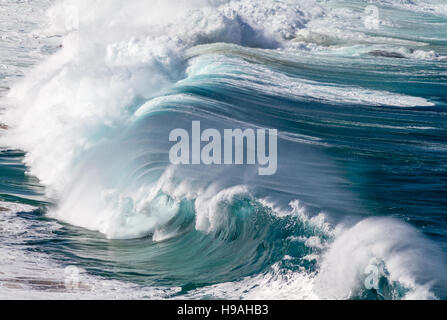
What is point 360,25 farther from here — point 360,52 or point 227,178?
point 227,178

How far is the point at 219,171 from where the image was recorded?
10.6 metres

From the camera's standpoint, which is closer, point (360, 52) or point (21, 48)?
point (360, 52)

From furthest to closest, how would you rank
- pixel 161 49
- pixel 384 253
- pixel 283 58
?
pixel 283 58
pixel 161 49
pixel 384 253

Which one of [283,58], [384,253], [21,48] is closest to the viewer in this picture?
[384,253]

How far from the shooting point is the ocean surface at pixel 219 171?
27.2 ft

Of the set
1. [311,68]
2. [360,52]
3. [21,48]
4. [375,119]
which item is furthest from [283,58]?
[21,48]

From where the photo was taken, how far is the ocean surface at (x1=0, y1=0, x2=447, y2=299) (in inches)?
327

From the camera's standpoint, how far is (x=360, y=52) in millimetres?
21844

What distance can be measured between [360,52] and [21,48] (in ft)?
32.5

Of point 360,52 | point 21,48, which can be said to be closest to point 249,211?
point 360,52
